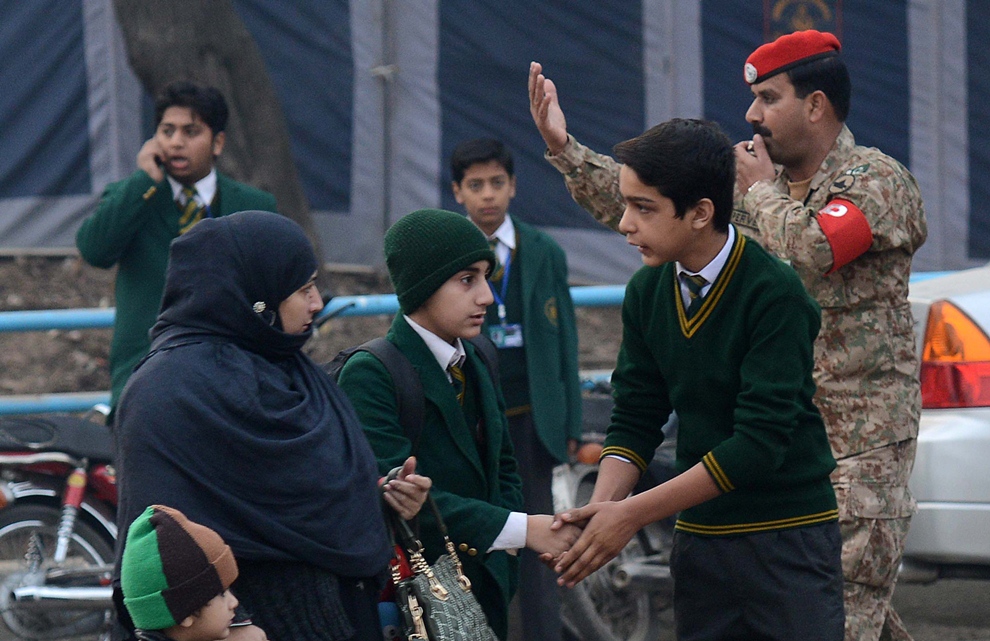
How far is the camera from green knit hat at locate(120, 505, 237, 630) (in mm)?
2820

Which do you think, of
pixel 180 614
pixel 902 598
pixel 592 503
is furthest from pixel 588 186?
pixel 902 598

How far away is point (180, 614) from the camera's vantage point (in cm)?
283

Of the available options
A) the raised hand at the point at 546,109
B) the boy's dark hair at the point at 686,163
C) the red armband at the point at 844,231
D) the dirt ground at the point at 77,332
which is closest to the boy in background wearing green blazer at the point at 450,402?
the boy's dark hair at the point at 686,163

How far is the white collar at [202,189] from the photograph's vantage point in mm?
5750

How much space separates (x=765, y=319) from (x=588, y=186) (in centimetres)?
125

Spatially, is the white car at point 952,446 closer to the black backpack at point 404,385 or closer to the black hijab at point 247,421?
the black backpack at point 404,385

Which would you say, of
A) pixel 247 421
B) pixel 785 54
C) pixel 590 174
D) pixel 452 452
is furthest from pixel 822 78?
pixel 247 421

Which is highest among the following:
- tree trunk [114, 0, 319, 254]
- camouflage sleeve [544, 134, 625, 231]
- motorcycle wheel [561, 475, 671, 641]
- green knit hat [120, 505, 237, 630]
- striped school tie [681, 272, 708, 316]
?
tree trunk [114, 0, 319, 254]

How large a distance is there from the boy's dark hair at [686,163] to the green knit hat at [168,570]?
52.0 inches

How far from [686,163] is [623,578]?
2.82m

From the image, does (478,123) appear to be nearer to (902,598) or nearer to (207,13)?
(207,13)

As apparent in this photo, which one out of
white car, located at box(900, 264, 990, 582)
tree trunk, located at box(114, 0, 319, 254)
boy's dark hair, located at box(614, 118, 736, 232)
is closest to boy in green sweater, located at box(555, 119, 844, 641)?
boy's dark hair, located at box(614, 118, 736, 232)

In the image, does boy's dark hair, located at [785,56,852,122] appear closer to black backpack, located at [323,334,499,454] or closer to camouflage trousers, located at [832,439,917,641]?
camouflage trousers, located at [832,439,917,641]

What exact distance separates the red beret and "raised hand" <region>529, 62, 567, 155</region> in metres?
0.58
